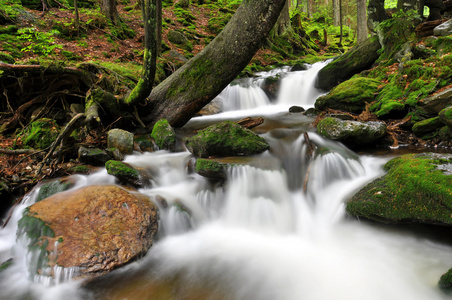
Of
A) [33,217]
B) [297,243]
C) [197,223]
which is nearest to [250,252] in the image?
[297,243]

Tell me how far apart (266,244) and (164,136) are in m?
3.48

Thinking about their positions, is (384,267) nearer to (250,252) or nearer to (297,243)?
(297,243)

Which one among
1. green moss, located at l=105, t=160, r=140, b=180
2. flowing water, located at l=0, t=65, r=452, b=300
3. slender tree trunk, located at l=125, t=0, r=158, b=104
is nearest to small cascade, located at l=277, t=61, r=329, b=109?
flowing water, located at l=0, t=65, r=452, b=300

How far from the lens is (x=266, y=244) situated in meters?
3.70

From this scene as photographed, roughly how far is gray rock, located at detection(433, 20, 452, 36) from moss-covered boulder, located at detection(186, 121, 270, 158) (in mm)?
5979

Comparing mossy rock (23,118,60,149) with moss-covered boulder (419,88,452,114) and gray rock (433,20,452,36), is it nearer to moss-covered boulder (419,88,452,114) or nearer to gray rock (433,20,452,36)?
moss-covered boulder (419,88,452,114)

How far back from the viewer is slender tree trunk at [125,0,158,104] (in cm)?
468

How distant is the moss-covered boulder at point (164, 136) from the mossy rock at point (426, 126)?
16.6 feet

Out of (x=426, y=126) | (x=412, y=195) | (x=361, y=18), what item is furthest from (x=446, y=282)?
(x=361, y=18)

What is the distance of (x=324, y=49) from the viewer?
834 inches

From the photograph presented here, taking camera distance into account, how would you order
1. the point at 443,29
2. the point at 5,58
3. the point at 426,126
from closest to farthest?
the point at 426,126 < the point at 5,58 < the point at 443,29

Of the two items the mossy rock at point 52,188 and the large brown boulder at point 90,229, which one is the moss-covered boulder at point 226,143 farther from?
the mossy rock at point 52,188

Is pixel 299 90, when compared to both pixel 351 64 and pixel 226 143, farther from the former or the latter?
pixel 226 143

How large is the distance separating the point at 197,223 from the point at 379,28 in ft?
28.4
